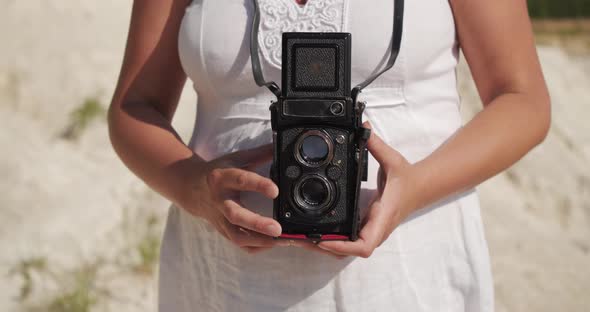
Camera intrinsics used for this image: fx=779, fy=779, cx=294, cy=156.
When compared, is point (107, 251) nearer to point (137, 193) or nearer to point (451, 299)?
point (137, 193)

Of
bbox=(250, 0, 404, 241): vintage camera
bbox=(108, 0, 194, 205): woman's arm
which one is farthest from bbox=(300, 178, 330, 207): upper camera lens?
bbox=(108, 0, 194, 205): woman's arm

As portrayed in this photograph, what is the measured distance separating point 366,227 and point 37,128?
10.9ft

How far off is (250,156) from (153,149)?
220mm

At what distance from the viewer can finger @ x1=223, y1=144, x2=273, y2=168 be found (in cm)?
115

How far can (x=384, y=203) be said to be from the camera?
3.58 ft

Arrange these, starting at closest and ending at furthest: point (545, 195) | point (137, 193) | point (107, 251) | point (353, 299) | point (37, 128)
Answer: point (353, 299) → point (107, 251) → point (137, 193) → point (37, 128) → point (545, 195)

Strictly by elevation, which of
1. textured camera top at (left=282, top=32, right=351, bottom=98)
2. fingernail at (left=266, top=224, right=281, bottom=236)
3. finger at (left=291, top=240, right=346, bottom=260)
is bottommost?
finger at (left=291, top=240, right=346, bottom=260)

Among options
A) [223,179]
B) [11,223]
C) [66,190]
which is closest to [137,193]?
[66,190]

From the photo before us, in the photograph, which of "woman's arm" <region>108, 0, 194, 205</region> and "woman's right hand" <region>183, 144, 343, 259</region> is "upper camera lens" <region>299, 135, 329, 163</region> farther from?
"woman's arm" <region>108, 0, 194, 205</region>

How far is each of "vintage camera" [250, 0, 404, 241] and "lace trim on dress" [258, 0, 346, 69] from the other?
4.5 inches

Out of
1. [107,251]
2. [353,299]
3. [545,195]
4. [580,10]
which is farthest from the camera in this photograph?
[580,10]

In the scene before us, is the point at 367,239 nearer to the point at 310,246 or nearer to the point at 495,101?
the point at 310,246

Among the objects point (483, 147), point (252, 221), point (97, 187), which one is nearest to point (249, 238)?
point (252, 221)

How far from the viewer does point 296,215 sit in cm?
111
